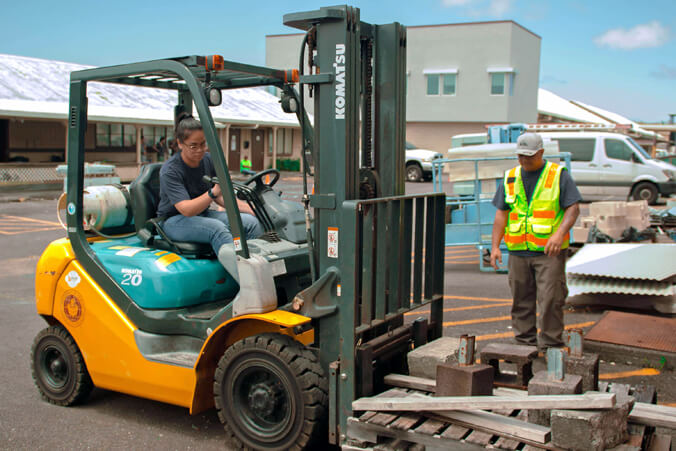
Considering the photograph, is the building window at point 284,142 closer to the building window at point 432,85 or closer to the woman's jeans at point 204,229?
the building window at point 432,85

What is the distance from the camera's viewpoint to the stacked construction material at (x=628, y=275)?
7.36 m

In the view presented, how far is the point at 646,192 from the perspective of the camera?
19.5 metres

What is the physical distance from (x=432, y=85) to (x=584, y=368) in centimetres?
4246

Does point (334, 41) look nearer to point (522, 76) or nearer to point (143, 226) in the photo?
point (143, 226)

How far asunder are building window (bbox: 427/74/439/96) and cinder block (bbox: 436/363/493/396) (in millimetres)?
42395

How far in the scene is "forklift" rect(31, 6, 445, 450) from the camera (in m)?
3.84

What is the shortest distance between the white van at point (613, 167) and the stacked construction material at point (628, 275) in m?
12.4

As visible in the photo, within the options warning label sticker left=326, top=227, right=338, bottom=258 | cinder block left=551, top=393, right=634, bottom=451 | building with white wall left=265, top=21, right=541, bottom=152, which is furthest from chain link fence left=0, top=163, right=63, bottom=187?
cinder block left=551, top=393, right=634, bottom=451

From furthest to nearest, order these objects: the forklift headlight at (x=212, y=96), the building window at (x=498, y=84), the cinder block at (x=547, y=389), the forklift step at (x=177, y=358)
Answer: the building window at (x=498, y=84) → the forklift step at (x=177, y=358) → the forklift headlight at (x=212, y=96) → the cinder block at (x=547, y=389)

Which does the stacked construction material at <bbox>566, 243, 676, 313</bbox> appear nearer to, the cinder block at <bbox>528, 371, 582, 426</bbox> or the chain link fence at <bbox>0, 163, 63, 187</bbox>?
the cinder block at <bbox>528, 371, 582, 426</bbox>

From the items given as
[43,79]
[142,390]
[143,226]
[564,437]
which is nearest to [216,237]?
[143,226]

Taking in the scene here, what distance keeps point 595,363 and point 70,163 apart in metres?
3.75

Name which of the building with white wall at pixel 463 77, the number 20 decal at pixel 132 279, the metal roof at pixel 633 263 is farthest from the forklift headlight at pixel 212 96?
the building with white wall at pixel 463 77

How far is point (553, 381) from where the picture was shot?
3.43 m
